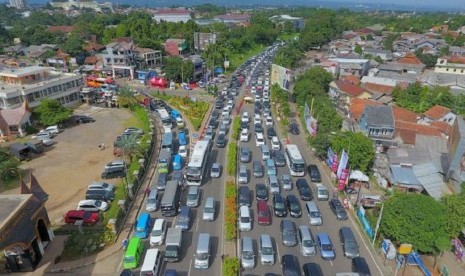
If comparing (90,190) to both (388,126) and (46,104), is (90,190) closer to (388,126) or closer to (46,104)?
(46,104)

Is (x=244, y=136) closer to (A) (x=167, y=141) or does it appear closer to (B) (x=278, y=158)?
(B) (x=278, y=158)

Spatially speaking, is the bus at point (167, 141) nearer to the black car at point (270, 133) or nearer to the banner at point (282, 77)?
the black car at point (270, 133)

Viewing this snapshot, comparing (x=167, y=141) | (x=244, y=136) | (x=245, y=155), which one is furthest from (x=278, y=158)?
(x=167, y=141)

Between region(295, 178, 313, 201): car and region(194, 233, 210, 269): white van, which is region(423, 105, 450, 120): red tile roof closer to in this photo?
region(295, 178, 313, 201): car

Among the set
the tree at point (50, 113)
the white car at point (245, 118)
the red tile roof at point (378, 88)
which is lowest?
the white car at point (245, 118)

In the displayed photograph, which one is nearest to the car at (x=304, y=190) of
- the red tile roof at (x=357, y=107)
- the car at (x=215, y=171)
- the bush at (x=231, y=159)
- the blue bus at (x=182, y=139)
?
the bush at (x=231, y=159)

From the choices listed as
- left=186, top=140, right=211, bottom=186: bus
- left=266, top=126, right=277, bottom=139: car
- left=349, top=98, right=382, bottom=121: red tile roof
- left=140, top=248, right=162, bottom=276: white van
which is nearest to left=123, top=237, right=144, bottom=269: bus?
left=140, top=248, right=162, bottom=276: white van

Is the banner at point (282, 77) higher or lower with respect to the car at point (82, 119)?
higher
